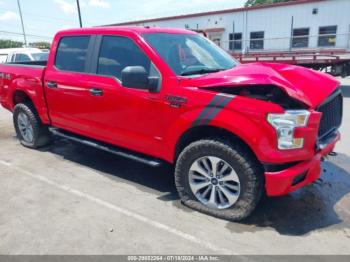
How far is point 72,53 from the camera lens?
4801 millimetres

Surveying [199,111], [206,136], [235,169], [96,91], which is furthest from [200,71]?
[96,91]

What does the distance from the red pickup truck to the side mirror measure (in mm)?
11

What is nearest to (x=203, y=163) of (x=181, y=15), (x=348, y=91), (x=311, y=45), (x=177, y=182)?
(x=177, y=182)

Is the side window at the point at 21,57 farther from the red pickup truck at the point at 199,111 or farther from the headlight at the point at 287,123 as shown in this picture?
the headlight at the point at 287,123

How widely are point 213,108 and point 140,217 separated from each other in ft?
4.56

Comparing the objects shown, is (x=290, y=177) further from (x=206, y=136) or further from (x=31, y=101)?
(x=31, y=101)

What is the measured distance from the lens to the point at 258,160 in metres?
3.21

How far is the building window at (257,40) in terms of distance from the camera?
1013 inches

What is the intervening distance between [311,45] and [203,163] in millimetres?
22970

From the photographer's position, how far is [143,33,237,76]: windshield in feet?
12.3

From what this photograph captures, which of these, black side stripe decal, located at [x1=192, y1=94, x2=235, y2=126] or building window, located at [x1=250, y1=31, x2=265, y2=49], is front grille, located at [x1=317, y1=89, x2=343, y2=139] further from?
building window, located at [x1=250, y1=31, x2=265, y2=49]

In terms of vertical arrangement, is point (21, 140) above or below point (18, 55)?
below

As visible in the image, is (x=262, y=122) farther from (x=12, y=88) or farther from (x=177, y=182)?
(x=12, y=88)

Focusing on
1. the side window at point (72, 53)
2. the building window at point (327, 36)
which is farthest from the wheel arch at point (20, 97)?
the building window at point (327, 36)
